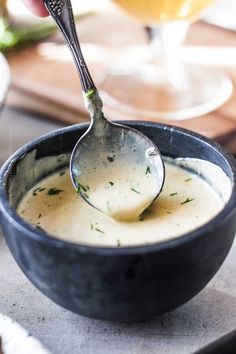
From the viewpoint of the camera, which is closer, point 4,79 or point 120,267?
point 120,267

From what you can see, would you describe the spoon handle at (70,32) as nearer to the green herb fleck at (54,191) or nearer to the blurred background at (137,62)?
the green herb fleck at (54,191)

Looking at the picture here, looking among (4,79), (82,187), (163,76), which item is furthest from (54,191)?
(163,76)

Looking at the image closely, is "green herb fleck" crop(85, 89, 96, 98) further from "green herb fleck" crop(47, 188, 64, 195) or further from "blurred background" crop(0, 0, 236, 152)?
"blurred background" crop(0, 0, 236, 152)

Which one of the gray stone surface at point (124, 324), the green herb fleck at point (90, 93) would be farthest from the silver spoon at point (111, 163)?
the gray stone surface at point (124, 324)

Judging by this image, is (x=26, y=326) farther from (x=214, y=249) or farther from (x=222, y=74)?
(x=222, y=74)

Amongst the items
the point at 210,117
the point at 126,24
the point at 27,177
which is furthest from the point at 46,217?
the point at 126,24

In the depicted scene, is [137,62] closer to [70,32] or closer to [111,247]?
[70,32]
